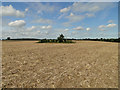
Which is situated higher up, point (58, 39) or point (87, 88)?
point (58, 39)

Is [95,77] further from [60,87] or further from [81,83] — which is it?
[60,87]

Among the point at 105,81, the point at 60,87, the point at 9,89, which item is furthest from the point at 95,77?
the point at 9,89

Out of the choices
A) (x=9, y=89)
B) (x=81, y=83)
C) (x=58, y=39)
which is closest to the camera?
(x=9, y=89)

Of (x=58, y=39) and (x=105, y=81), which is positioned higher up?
(x=58, y=39)

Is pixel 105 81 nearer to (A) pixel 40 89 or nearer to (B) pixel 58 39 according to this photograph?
(A) pixel 40 89

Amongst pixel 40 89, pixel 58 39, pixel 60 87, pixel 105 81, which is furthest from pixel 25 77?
pixel 58 39

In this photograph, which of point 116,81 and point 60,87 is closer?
point 60,87

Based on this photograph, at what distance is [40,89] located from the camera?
504 centimetres

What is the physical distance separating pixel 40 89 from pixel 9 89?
1.93 metres

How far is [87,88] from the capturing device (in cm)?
516

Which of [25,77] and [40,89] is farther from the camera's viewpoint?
[25,77]

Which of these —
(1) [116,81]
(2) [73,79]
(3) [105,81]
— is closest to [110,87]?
(3) [105,81]

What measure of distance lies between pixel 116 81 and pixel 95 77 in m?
1.45

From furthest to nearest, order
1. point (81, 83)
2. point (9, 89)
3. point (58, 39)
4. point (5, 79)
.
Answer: point (58, 39), point (5, 79), point (81, 83), point (9, 89)
